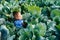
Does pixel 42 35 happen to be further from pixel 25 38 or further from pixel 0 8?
pixel 0 8

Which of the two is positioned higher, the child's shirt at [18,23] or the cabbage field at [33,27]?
the cabbage field at [33,27]

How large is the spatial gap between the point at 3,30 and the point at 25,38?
0.78 ft

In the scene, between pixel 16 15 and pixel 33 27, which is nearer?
pixel 33 27

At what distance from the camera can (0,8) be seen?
2.94m

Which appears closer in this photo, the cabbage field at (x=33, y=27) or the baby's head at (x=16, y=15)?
the cabbage field at (x=33, y=27)

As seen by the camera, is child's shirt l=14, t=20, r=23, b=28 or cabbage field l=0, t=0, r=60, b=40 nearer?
cabbage field l=0, t=0, r=60, b=40

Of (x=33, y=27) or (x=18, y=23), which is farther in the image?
(x=18, y=23)

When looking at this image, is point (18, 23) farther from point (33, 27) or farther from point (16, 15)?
point (33, 27)

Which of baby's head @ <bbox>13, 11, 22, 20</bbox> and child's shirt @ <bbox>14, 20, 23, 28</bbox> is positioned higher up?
baby's head @ <bbox>13, 11, 22, 20</bbox>

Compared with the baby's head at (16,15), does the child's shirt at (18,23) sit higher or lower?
lower

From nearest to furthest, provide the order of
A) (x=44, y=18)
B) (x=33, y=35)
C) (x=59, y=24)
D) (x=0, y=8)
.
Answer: (x=33, y=35)
(x=59, y=24)
(x=44, y=18)
(x=0, y=8)

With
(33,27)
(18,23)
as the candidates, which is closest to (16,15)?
(18,23)

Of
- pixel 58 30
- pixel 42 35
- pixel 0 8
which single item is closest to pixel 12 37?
pixel 42 35

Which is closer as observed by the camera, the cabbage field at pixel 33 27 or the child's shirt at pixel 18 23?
the cabbage field at pixel 33 27
